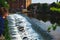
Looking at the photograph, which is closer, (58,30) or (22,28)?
(22,28)

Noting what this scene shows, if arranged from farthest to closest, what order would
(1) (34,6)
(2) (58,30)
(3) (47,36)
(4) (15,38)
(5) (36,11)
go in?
(1) (34,6) → (5) (36,11) → (2) (58,30) → (3) (47,36) → (4) (15,38)

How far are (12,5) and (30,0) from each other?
5.01ft

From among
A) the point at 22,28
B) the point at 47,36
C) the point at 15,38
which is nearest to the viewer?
the point at 15,38

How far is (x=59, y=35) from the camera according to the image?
600 cm

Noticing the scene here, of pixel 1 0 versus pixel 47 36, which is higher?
pixel 1 0

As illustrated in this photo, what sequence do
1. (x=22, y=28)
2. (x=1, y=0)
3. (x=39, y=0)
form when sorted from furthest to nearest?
(x=39, y=0) < (x=22, y=28) < (x=1, y=0)

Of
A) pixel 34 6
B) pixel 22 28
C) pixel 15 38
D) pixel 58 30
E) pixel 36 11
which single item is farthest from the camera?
pixel 34 6

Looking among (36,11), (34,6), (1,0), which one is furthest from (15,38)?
(34,6)

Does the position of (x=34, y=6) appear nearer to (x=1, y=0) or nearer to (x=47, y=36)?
(x=47, y=36)

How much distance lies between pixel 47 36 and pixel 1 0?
2483 mm

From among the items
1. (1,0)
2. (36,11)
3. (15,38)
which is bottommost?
(36,11)

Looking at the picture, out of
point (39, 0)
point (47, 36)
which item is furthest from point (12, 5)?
point (47, 36)

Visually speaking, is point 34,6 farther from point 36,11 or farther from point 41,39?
point 41,39

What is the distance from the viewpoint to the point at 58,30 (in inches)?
263
